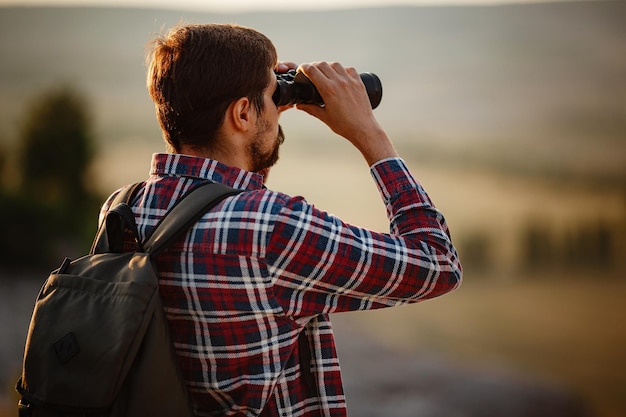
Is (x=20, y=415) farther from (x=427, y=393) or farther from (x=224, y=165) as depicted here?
(x=427, y=393)

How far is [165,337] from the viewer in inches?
36.3

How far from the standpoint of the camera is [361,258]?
0.95 meters

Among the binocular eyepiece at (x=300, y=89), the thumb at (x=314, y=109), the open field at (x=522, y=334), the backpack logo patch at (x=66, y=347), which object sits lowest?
the open field at (x=522, y=334)

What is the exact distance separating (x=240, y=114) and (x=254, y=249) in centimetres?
24

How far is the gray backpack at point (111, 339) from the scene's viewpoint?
2.92ft

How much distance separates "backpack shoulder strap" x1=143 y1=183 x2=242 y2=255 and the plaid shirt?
0.02 m

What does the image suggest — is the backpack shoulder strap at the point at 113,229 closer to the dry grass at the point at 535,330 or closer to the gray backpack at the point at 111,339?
the gray backpack at the point at 111,339

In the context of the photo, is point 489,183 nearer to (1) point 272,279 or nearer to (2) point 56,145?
(2) point 56,145

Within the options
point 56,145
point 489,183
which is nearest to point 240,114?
point 489,183

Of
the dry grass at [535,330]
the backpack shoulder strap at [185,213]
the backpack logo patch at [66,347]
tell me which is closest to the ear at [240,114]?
the backpack shoulder strap at [185,213]

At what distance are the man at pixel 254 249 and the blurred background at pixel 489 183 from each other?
300cm

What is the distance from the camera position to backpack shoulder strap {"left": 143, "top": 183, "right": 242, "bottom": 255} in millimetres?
937

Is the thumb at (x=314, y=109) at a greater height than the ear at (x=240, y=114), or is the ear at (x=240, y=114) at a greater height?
the thumb at (x=314, y=109)

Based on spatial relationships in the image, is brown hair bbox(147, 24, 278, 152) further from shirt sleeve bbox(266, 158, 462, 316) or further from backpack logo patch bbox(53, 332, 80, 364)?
backpack logo patch bbox(53, 332, 80, 364)
